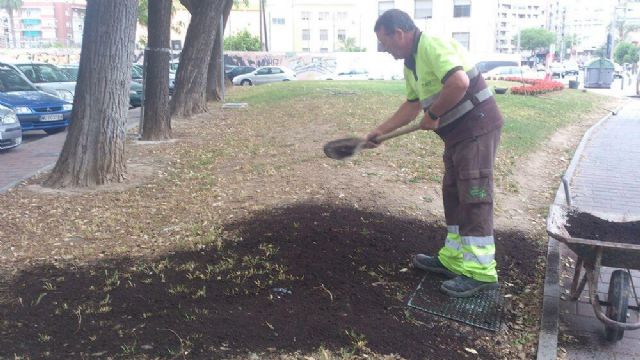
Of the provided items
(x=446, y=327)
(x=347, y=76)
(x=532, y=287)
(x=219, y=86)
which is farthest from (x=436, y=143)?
(x=347, y=76)

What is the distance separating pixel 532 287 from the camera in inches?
169

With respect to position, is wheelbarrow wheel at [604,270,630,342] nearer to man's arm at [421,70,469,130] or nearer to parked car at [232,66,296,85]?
man's arm at [421,70,469,130]

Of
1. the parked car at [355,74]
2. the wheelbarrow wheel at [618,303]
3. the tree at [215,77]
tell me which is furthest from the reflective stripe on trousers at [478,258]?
the parked car at [355,74]

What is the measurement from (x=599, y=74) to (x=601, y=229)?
3044cm

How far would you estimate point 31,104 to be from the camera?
12672 millimetres

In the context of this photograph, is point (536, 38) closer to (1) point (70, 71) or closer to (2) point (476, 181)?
(1) point (70, 71)

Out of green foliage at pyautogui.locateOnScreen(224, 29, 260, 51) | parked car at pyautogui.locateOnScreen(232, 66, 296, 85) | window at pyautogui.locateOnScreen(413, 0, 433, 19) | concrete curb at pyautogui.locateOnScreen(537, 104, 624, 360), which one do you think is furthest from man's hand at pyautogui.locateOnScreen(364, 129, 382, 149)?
window at pyautogui.locateOnScreen(413, 0, 433, 19)

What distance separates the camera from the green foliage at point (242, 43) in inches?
2199

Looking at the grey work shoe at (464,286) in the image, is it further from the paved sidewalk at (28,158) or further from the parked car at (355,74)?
the parked car at (355,74)

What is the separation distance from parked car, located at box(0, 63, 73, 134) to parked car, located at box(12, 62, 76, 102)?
0.96 meters

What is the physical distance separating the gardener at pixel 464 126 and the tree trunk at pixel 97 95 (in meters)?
4.17

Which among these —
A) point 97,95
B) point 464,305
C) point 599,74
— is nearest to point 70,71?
point 97,95

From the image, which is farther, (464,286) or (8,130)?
(8,130)

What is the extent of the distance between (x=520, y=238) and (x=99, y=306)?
371cm
